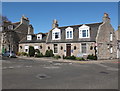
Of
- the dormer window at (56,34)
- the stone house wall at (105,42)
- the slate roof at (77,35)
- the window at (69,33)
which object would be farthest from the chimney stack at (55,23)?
the stone house wall at (105,42)

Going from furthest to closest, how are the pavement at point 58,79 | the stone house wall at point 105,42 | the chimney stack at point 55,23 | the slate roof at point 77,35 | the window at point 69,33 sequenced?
1. the chimney stack at point 55,23
2. the window at point 69,33
3. the slate roof at point 77,35
4. the stone house wall at point 105,42
5. the pavement at point 58,79

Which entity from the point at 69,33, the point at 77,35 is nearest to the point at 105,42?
the point at 77,35

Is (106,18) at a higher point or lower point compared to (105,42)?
higher

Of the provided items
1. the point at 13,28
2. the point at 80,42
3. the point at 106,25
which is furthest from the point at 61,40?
the point at 13,28

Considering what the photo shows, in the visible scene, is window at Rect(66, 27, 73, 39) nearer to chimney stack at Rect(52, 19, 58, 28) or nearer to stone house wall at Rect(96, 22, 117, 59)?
chimney stack at Rect(52, 19, 58, 28)

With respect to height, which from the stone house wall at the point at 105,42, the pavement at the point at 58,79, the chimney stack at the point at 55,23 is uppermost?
the chimney stack at the point at 55,23

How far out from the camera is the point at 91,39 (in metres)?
25.8

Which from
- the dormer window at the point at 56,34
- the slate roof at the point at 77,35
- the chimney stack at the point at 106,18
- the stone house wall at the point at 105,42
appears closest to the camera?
the stone house wall at the point at 105,42

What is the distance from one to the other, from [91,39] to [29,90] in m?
21.2

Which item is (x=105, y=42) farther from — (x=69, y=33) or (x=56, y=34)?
(x=56, y=34)

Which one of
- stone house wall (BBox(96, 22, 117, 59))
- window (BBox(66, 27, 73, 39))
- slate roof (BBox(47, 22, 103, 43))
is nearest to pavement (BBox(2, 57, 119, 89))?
stone house wall (BBox(96, 22, 117, 59))

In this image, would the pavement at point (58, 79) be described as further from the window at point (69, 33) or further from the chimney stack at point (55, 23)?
the chimney stack at point (55, 23)

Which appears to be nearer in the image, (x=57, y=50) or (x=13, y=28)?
(x=57, y=50)

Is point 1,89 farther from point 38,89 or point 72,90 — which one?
point 72,90
